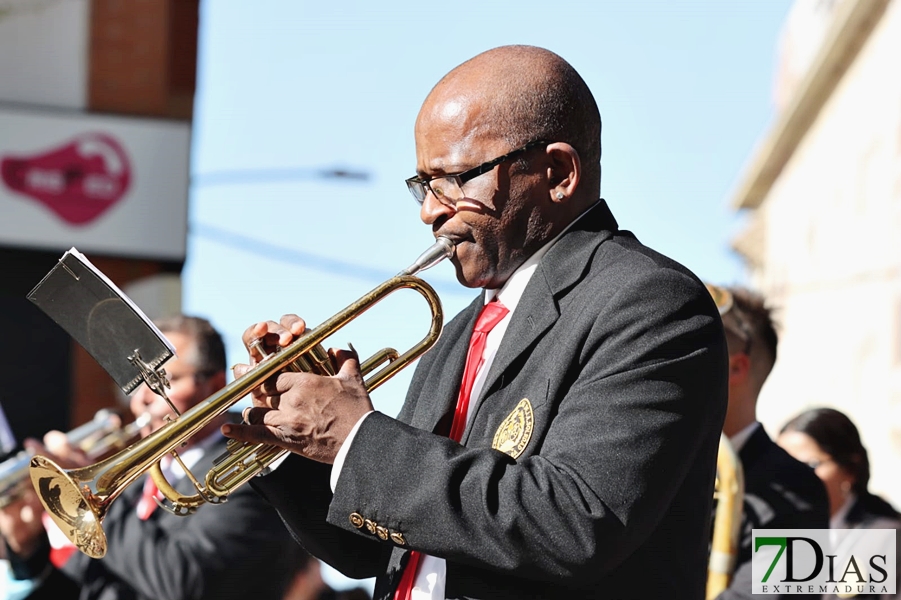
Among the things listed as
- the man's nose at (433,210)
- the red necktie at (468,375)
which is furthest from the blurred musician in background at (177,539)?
the man's nose at (433,210)

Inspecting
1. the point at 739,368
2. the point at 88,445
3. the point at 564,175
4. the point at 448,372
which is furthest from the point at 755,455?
the point at 88,445

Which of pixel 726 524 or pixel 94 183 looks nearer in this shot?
pixel 726 524

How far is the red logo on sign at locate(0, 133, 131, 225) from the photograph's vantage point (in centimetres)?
1102

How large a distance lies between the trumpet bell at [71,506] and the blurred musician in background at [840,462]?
Result: 3837 mm

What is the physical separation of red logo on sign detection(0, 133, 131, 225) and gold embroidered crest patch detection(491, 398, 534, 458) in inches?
352

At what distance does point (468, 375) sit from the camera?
3.08 metres

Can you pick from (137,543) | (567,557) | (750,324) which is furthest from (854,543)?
(567,557)

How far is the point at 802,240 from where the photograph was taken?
2647cm

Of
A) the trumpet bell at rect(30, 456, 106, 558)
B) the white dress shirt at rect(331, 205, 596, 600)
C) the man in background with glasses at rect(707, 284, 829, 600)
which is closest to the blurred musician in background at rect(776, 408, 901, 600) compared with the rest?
the man in background with glasses at rect(707, 284, 829, 600)

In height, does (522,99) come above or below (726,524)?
above

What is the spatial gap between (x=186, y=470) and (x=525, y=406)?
29.5 inches

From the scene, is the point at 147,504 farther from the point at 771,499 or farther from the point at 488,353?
the point at 488,353

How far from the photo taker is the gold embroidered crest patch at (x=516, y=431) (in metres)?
2.73

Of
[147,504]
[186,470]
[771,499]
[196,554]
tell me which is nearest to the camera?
[186,470]
